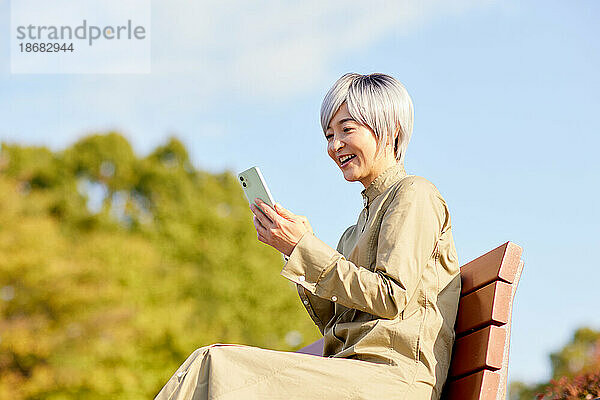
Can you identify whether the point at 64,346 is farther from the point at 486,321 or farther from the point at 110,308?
the point at 486,321

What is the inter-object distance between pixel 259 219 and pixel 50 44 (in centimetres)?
1771

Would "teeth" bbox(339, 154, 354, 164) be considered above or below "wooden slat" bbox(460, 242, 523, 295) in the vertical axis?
above

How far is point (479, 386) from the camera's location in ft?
8.10

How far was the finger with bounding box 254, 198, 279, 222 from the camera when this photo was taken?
259cm

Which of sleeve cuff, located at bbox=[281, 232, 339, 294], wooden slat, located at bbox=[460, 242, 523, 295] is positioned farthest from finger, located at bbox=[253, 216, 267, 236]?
wooden slat, located at bbox=[460, 242, 523, 295]

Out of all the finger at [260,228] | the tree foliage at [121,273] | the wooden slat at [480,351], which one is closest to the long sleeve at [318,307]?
the finger at [260,228]

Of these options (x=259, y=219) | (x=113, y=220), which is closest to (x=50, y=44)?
(x=113, y=220)

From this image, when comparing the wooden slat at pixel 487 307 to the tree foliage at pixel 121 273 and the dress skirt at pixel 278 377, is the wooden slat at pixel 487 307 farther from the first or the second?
the tree foliage at pixel 121 273

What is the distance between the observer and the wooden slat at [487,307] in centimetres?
259

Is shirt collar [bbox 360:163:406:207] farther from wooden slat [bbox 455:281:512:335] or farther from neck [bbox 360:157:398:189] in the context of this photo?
wooden slat [bbox 455:281:512:335]

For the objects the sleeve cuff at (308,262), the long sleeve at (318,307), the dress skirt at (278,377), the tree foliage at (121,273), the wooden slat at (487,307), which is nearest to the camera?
the dress skirt at (278,377)

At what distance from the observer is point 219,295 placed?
22.2 meters

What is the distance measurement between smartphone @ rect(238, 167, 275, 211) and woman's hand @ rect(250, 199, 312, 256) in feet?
0.08

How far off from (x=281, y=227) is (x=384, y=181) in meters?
0.46
